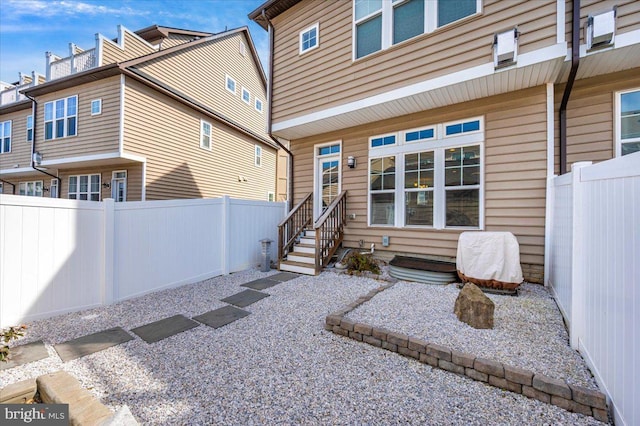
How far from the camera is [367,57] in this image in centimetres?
549

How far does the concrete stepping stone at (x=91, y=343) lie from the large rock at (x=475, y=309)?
3.83 m

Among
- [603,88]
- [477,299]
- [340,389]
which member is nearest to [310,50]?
[603,88]

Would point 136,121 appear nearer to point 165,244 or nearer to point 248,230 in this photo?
point 248,230

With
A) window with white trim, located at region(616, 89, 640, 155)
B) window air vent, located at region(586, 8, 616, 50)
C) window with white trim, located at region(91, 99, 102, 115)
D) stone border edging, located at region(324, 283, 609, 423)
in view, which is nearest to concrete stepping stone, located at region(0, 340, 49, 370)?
stone border edging, located at region(324, 283, 609, 423)

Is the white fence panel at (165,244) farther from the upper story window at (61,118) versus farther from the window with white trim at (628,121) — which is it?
the upper story window at (61,118)

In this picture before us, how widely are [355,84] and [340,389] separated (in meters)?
5.43

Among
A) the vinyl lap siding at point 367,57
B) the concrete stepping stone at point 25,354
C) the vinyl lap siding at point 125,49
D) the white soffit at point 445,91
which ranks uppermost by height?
the vinyl lap siding at point 125,49

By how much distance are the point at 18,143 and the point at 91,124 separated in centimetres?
693

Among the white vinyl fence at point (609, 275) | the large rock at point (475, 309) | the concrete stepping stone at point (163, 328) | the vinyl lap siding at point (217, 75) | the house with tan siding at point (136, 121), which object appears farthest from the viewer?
the vinyl lap siding at point (217, 75)

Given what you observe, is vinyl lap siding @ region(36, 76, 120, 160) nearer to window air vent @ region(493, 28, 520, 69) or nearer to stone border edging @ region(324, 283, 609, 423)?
stone border edging @ region(324, 283, 609, 423)

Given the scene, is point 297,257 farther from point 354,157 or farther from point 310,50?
point 310,50

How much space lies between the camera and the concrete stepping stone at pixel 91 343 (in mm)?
2721

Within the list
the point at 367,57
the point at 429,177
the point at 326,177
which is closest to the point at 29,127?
the point at 326,177

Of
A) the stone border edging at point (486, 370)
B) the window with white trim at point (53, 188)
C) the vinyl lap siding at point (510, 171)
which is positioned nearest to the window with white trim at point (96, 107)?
the window with white trim at point (53, 188)
